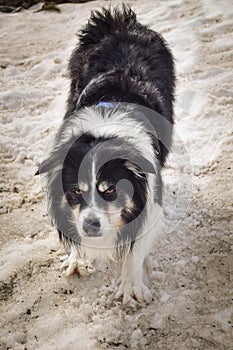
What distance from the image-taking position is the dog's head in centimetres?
230

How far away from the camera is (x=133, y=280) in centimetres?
269

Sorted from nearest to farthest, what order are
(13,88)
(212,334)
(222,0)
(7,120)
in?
(212,334)
(7,120)
(13,88)
(222,0)

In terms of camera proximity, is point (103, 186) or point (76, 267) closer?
point (103, 186)

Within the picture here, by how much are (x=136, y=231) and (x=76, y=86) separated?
58.4 inches

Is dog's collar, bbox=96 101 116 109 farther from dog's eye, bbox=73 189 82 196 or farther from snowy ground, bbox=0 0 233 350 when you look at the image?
snowy ground, bbox=0 0 233 350

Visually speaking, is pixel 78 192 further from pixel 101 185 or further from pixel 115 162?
pixel 115 162

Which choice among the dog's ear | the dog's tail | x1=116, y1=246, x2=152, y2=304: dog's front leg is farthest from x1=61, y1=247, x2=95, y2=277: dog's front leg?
the dog's tail

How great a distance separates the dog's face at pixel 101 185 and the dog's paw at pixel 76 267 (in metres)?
0.48

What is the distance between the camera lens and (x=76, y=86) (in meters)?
3.38

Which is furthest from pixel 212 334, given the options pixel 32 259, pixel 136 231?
pixel 32 259

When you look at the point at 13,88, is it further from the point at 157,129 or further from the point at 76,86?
the point at 157,129

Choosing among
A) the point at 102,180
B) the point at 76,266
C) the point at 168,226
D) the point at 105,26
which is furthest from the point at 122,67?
the point at 76,266

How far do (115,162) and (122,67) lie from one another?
1.02 meters

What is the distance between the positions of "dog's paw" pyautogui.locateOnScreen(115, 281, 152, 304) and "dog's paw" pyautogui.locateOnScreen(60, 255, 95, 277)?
0.95ft
